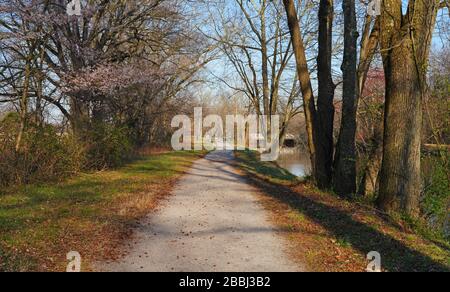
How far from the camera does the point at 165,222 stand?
886 cm

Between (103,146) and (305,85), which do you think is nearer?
(305,85)

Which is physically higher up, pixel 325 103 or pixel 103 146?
pixel 325 103

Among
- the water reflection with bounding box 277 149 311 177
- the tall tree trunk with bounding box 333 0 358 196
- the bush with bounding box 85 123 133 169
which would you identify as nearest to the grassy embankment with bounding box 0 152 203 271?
the bush with bounding box 85 123 133 169

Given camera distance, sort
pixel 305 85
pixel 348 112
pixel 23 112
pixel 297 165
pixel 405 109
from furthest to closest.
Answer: pixel 297 165 < pixel 305 85 < pixel 23 112 < pixel 348 112 < pixel 405 109

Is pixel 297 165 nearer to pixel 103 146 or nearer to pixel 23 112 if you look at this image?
pixel 103 146

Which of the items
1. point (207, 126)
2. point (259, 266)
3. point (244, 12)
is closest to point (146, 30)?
point (244, 12)

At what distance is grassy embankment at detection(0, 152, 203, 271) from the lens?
6.24m

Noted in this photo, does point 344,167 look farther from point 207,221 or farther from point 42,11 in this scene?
point 42,11

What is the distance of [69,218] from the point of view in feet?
28.6

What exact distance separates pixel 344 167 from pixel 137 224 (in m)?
6.45

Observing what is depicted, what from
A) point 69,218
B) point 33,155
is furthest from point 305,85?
point 33,155

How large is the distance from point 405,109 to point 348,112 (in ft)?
8.03

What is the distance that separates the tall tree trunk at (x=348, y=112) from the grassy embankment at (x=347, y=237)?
2.47ft

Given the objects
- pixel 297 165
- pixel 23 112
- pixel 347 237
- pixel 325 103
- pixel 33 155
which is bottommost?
pixel 297 165
